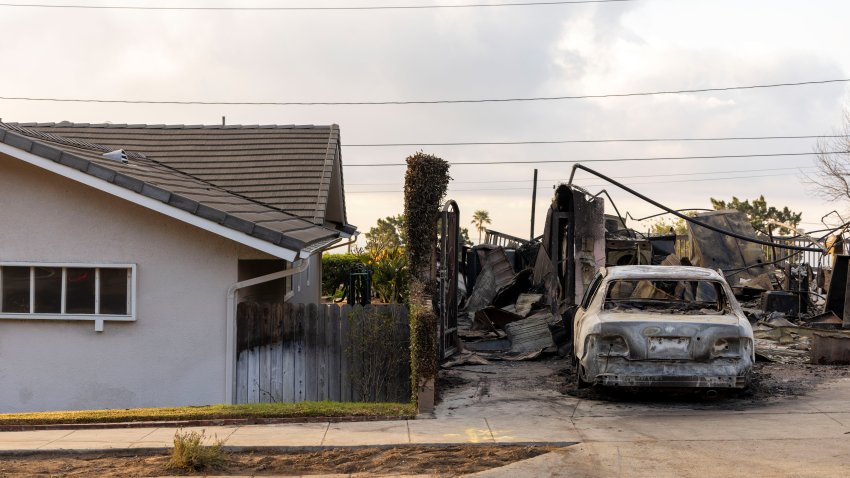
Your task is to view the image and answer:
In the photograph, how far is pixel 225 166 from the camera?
1714 cm

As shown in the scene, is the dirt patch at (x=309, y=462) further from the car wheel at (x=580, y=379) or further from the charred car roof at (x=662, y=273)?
the charred car roof at (x=662, y=273)

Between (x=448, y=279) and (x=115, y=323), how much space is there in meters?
5.05

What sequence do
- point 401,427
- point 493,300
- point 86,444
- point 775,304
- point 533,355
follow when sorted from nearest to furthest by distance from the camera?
→ 1. point 86,444
2. point 401,427
3. point 533,355
4. point 775,304
5. point 493,300

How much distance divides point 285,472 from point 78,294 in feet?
19.9

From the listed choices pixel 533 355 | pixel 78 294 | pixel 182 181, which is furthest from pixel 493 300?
pixel 78 294

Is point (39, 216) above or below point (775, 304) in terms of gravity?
above

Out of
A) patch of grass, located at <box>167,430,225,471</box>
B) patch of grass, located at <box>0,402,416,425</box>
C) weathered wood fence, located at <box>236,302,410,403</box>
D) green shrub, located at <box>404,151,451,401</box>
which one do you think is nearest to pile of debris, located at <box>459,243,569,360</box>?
green shrub, located at <box>404,151,451,401</box>

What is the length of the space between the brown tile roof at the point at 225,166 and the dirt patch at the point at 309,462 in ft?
12.9

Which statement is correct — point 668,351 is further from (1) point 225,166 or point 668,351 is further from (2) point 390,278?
(2) point 390,278

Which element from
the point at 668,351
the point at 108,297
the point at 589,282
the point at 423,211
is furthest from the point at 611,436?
the point at 589,282

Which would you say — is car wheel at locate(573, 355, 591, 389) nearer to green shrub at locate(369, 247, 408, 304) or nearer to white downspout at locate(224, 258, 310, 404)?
white downspout at locate(224, 258, 310, 404)

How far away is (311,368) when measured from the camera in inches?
497

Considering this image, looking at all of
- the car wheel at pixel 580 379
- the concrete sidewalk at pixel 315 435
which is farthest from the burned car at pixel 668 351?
the concrete sidewalk at pixel 315 435

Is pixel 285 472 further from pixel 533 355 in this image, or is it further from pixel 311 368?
pixel 533 355
